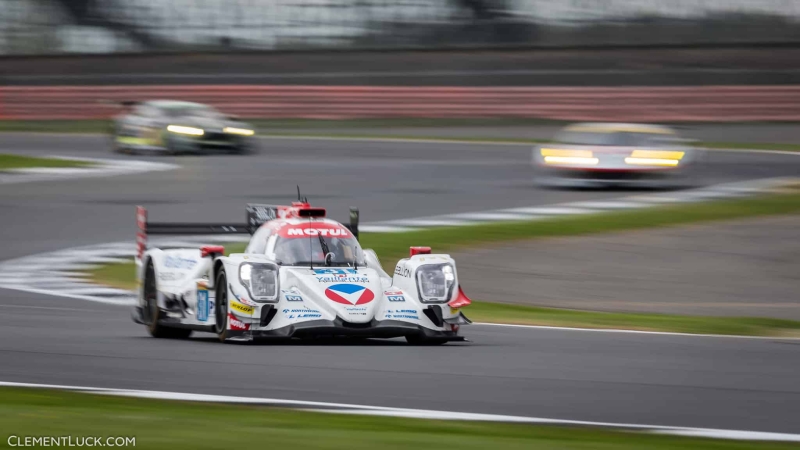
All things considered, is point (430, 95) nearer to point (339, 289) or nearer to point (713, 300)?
point (713, 300)

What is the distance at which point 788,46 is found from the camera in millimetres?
36125

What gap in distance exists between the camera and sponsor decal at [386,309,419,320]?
9.91 metres

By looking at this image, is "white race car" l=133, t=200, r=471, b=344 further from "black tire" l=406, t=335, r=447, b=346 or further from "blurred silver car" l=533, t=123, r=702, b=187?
"blurred silver car" l=533, t=123, r=702, b=187

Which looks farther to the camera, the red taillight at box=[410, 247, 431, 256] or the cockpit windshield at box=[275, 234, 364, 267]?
the red taillight at box=[410, 247, 431, 256]

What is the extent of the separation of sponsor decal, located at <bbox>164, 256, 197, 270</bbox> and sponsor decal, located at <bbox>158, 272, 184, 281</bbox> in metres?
0.06

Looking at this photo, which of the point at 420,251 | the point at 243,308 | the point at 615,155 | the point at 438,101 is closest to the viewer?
the point at 243,308

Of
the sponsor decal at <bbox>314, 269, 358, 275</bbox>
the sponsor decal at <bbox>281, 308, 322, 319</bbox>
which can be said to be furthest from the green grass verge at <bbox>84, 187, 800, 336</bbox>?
the sponsor decal at <bbox>281, 308, 322, 319</bbox>

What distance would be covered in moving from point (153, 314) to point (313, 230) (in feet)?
5.06

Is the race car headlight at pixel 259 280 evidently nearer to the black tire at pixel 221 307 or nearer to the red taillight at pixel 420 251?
the black tire at pixel 221 307

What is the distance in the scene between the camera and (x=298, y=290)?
32.3 feet

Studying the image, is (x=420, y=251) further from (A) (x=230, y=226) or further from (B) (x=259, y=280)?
(A) (x=230, y=226)

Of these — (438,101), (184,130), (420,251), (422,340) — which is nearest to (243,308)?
(422,340)

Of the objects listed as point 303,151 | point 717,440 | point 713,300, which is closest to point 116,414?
point 717,440
